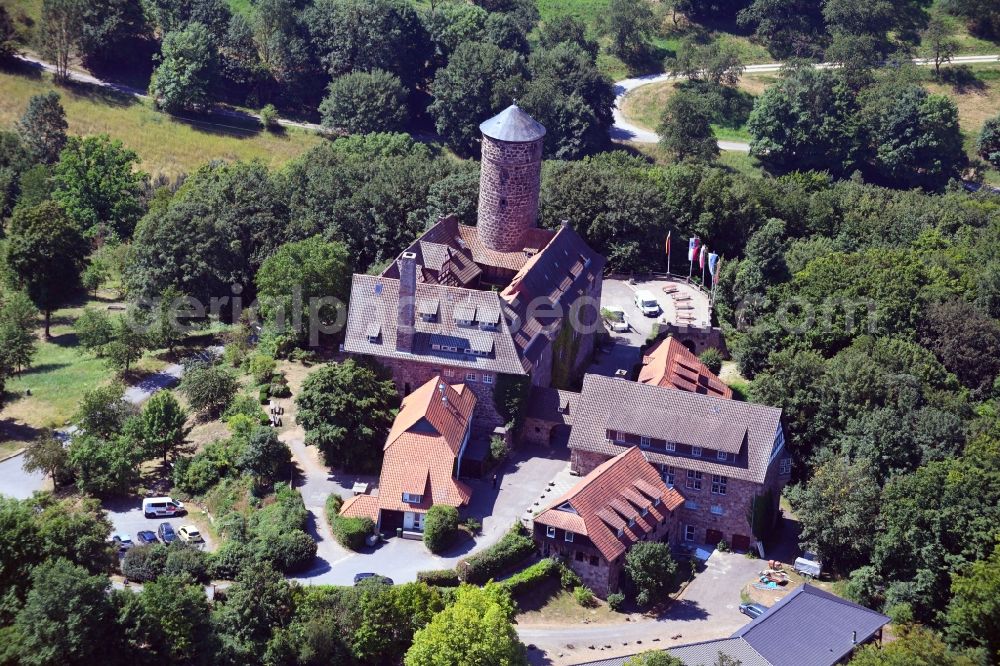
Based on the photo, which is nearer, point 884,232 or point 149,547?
point 149,547

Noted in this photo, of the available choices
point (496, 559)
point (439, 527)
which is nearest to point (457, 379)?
point (439, 527)

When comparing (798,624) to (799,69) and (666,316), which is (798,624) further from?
(799,69)

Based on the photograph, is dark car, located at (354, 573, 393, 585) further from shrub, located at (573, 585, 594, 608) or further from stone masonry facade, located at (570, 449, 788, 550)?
stone masonry facade, located at (570, 449, 788, 550)

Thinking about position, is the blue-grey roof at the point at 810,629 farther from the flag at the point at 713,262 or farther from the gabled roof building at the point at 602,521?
the flag at the point at 713,262

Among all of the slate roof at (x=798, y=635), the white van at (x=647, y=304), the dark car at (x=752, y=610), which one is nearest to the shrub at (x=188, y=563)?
the slate roof at (x=798, y=635)

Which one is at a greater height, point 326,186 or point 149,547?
point 326,186

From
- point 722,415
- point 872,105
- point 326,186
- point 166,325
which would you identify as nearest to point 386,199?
point 326,186

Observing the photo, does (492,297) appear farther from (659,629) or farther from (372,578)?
(659,629)
